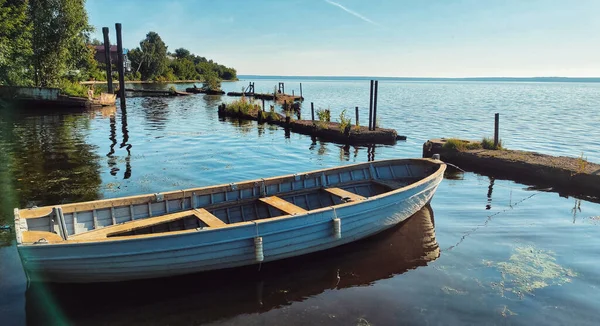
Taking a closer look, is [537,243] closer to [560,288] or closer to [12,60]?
[560,288]

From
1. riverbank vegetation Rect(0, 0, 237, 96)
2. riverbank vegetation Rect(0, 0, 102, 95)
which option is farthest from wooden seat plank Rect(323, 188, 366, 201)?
riverbank vegetation Rect(0, 0, 102, 95)

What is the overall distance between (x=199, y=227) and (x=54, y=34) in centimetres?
3786

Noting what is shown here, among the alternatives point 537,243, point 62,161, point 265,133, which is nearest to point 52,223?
point 537,243

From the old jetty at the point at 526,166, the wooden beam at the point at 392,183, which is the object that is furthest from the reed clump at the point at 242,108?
the wooden beam at the point at 392,183

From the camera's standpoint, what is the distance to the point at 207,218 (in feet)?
27.2

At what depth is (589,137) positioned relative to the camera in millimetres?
26297

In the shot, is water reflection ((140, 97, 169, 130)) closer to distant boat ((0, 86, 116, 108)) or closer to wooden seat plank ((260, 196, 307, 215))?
distant boat ((0, 86, 116, 108))

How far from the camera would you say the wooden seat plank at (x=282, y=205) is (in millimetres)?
8802

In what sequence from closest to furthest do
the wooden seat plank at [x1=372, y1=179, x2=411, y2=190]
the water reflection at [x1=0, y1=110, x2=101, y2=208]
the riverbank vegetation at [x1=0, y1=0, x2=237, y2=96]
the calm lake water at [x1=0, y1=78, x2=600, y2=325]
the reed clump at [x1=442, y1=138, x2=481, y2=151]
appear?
the calm lake water at [x1=0, y1=78, x2=600, y2=325]
the wooden seat plank at [x1=372, y1=179, x2=411, y2=190]
the water reflection at [x1=0, y1=110, x2=101, y2=208]
the reed clump at [x1=442, y1=138, x2=481, y2=151]
the riverbank vegetation at [x1=0, y1=0, x2=237, y2=96]

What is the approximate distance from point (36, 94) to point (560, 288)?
3933cm

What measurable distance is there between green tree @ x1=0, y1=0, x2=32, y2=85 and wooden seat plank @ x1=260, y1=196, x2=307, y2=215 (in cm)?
2783

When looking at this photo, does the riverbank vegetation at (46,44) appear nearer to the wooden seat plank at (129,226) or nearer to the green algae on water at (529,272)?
the wooden seat plank at (129,226)

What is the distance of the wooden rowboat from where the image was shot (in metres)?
6.60

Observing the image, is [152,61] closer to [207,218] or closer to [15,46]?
[15,46]
